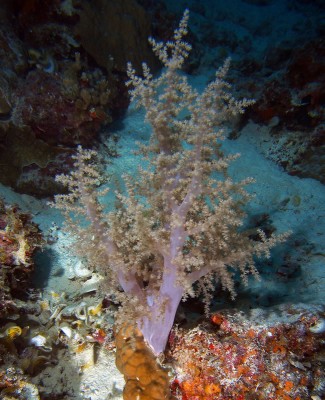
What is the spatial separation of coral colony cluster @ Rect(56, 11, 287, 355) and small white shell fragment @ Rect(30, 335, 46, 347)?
876 millimetres

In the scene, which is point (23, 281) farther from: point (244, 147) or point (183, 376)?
point (244, 147)

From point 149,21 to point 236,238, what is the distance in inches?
260

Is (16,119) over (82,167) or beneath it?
over

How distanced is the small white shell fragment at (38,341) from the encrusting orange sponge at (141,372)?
0.82 meters

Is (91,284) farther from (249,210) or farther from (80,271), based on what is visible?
Answer: (249,210)

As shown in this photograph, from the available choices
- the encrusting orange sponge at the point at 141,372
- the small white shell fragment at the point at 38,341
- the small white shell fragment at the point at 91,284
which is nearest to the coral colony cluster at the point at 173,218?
the encrusting orange sponge at the point at 141,372

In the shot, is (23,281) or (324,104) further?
(324,104)

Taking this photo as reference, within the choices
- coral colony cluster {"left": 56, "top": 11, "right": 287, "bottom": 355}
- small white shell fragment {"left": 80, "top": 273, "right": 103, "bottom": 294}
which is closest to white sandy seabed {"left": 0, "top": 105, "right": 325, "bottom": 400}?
small white shell fragment {"left": 80, "top": 273, "right": 103, "bottom": 294}

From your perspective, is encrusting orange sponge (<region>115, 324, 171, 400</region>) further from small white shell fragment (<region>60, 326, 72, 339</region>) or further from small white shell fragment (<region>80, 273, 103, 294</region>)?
small white shell fragment (<region>80, 273, 103, 294</region>)

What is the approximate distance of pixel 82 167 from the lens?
2582 millimetres

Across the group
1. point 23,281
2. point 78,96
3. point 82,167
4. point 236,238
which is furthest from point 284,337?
point 78,96

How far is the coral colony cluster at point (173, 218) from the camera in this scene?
2.26 meters

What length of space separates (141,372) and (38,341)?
1140 millimetres

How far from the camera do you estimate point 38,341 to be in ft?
8.97
